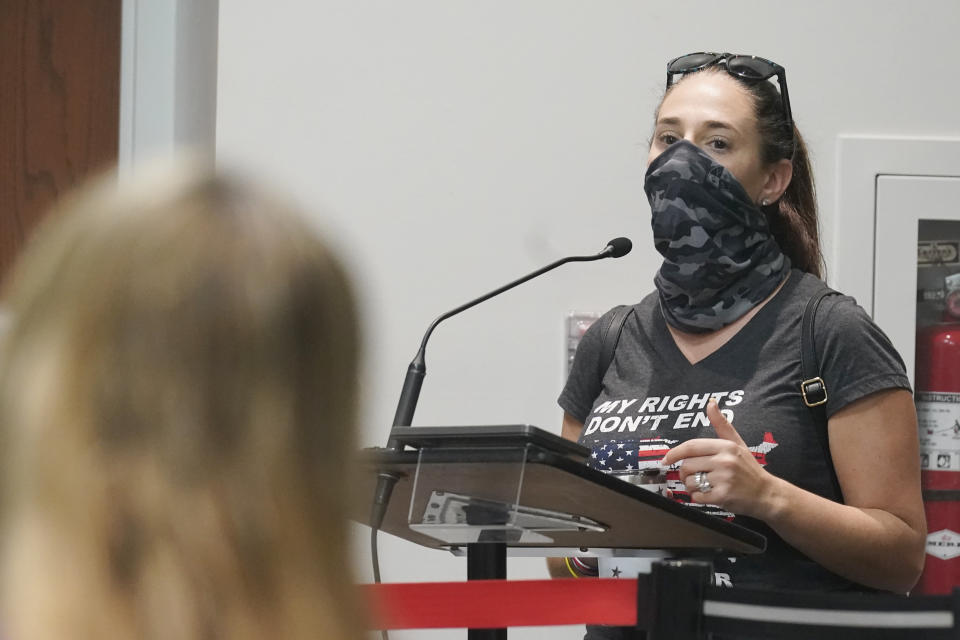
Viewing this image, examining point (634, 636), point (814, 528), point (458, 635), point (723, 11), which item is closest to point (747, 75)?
point (814, 528)

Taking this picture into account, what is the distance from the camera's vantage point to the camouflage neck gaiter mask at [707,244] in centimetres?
186

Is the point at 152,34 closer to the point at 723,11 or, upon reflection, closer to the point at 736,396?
the point at 723,11

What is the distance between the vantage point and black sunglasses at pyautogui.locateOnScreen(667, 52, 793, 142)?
6.47 ft

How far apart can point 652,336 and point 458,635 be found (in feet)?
4.14

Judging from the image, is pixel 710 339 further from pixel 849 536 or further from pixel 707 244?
pixel 849 536

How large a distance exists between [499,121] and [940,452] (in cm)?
133

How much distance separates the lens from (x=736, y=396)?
1.72 meters

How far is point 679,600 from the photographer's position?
1.13 metres

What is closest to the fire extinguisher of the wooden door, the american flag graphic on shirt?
the american flag graphic on shirt

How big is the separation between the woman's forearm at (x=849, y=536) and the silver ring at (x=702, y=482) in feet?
0.29

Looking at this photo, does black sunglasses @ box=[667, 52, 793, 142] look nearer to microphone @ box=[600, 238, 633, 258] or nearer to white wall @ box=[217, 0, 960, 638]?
microphone @ box=[600, 238, 633, 258]

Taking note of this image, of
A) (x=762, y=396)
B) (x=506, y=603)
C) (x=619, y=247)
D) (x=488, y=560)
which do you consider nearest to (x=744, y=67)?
(x=619, y=247)

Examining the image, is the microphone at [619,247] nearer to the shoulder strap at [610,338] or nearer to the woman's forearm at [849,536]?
the shoulder strap at [610,338]

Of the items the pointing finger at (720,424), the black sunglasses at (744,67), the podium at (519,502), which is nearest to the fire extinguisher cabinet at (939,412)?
the black sunglasses at (744,67)
